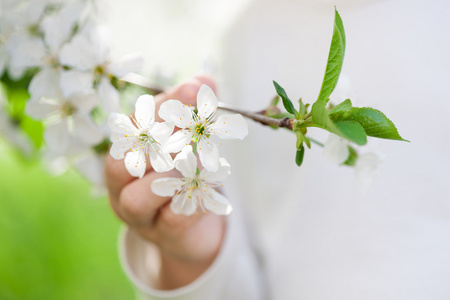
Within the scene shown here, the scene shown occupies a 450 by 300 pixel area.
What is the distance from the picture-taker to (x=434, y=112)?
0.47 meters

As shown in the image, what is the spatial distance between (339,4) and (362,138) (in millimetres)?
317

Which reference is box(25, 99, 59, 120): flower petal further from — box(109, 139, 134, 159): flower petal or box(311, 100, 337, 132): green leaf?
box(311, 100, 337, 132): green leaf

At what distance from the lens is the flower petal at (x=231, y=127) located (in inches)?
12.6

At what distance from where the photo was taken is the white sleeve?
58cm

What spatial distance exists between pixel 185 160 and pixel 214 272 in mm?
325

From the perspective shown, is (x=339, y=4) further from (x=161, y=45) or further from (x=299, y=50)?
(x=161, y=45)

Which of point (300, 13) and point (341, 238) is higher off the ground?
point (300, 13)

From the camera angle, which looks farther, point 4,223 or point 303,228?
point 4,223

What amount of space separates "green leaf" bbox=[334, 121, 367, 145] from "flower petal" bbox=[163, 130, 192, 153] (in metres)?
0.12

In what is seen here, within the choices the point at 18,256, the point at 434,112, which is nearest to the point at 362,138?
the point at 434,112

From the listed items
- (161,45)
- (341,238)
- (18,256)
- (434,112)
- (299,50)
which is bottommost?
(18,256)

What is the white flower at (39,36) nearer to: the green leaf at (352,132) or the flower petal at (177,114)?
the flower petal at (177,114)

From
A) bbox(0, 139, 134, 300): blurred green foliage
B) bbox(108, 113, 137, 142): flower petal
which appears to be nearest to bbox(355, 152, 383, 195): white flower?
bbox(108, 113, 137, 142): flower petal

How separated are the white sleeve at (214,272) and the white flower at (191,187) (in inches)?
9.9
